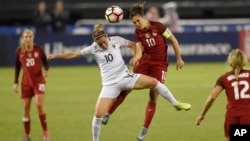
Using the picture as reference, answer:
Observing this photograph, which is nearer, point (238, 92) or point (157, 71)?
point (238, 92)

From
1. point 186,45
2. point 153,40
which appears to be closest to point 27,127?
point 153,40

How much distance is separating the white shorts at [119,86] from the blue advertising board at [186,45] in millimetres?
16274

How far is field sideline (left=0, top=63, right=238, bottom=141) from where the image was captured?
15152 millimetres

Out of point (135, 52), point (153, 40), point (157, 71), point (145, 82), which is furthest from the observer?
point (157, 71)

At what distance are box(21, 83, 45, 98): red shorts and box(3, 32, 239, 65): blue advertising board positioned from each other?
15.4 metres

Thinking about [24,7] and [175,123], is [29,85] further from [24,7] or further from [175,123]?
[24,7]

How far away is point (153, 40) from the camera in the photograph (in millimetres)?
14398

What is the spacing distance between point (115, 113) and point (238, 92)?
8.32 m

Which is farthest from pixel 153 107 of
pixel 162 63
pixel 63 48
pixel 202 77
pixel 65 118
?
pixel 63 48

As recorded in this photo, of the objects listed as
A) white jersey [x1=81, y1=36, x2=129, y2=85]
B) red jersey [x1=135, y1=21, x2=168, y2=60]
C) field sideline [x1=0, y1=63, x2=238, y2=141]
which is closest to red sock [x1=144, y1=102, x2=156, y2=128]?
field sideline [x1=0, y1=63, x2=238, y2=141]

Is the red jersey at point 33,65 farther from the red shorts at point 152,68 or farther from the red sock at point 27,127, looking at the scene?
the red shorts at point 152,68

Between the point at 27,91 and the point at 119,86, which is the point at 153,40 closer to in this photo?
the point at 119,86

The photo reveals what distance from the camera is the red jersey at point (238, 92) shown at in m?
10.5

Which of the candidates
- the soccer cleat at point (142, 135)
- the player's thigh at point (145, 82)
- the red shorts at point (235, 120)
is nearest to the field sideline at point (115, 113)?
the soccer cleat at point (142, 135)
